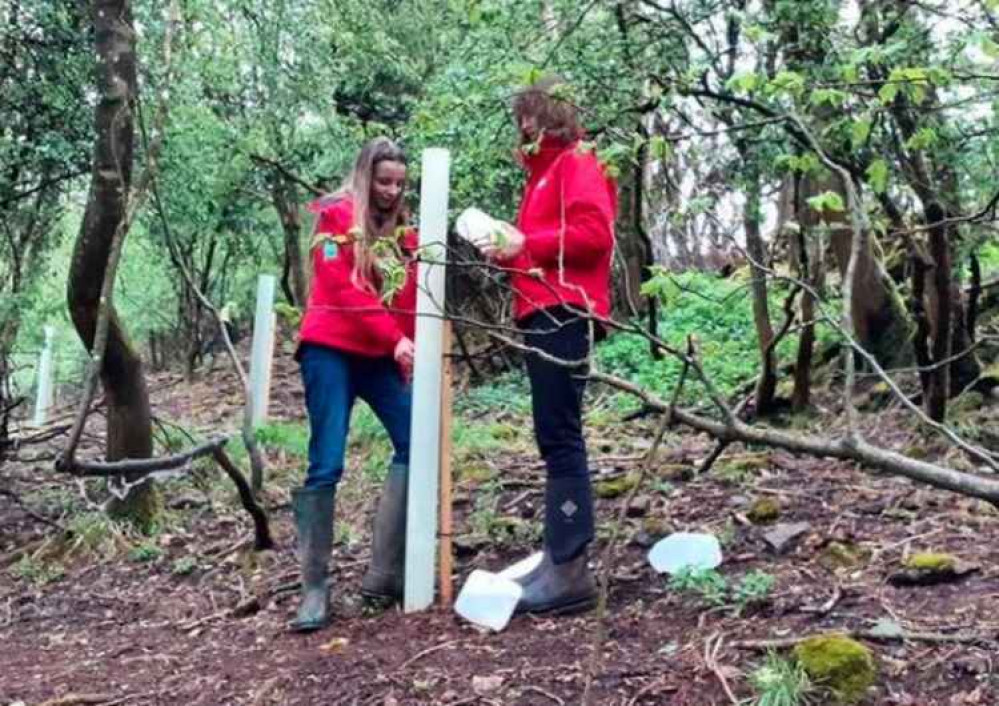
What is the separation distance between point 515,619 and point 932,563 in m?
1.37

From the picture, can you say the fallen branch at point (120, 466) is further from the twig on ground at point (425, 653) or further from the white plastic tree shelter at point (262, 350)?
the white plastic tree shelter at point (262, 350)

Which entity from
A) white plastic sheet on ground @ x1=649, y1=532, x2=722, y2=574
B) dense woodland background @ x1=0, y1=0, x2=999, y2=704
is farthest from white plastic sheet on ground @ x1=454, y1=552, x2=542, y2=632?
dense woodland background @ x1=0, y1=0, x2=999, y2=704

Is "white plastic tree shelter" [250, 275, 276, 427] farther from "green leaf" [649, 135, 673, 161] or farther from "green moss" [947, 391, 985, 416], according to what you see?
"green leaf" [649, 135, 673, 161]

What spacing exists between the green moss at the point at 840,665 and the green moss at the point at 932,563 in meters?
0.74

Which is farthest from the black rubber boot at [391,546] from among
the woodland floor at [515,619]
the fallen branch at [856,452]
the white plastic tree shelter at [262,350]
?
the white plastic tree shelter at [262,350]

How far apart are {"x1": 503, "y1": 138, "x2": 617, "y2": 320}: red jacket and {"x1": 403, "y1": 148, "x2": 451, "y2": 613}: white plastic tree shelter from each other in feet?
1.13

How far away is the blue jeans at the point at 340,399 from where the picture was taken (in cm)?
365

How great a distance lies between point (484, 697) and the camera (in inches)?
113

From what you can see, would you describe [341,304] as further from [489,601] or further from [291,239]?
[291,239]

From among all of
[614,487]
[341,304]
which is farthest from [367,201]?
[614,487]

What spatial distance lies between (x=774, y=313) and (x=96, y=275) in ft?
18.0

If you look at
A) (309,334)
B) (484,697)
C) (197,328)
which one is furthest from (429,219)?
(197,328)

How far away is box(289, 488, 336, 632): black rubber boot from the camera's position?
3682mm

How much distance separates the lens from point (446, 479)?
3.69m
